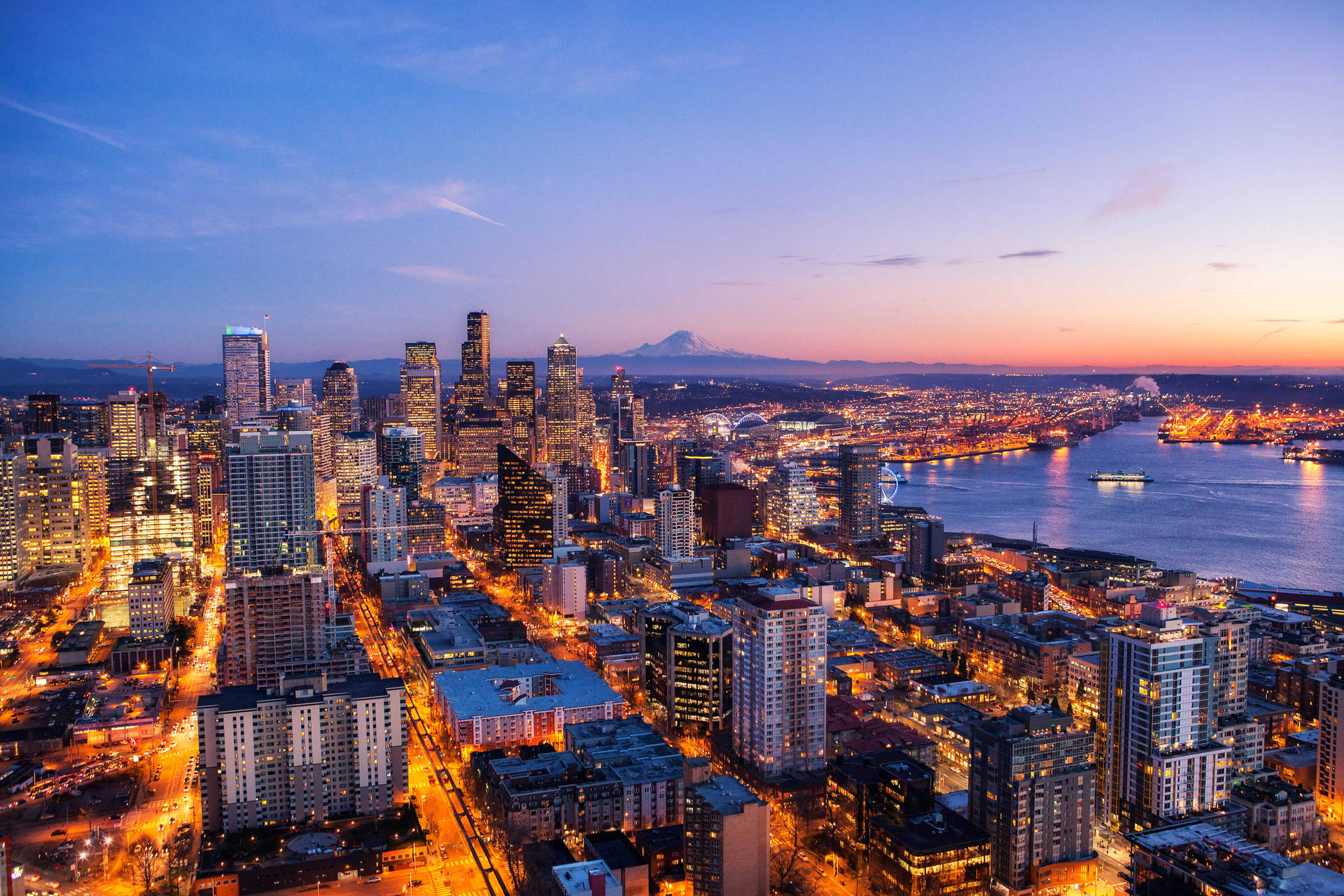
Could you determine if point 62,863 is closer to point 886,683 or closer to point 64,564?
point 886,683

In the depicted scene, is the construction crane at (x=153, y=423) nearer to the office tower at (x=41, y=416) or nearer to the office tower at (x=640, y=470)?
the office tower at (x=41, y=416)

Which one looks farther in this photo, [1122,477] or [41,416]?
[1122,477]

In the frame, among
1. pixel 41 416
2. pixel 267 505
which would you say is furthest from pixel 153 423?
pixel 267 505

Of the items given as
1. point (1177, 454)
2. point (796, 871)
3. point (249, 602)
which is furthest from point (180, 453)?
point (1177, 454)

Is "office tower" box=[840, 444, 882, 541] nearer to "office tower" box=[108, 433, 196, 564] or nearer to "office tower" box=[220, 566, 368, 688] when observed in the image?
"office tower" box=[220, 566, 368, 688]

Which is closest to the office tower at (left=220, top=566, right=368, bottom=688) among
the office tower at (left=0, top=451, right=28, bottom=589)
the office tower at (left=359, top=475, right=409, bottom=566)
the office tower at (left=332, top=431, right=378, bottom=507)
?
the office tower at (left=359, top=475, right=409, bottom=566)

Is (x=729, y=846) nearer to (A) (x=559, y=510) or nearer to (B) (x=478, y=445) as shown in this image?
(A) (x=559, y=510)
